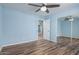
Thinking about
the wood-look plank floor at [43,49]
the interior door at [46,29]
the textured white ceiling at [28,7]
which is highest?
the textured white ceiling at [28,7]

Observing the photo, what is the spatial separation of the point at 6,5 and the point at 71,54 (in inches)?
61.9

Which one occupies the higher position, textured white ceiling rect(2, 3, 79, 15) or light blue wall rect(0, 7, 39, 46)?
textured white ceiling rect(2, 3, 79, 15)

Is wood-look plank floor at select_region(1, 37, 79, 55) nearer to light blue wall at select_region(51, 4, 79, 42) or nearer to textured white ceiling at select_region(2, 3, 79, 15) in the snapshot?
light blue wall at select_region(51, 4, 79, 42)

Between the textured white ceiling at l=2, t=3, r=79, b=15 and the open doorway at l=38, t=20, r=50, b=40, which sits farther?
the open doorway at l=38, t=20, r=50, b=40

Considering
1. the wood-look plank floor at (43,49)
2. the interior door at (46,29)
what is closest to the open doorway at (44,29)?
the interior door at (46,29)

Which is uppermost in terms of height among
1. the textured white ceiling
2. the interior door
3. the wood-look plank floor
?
the textured white ceiling

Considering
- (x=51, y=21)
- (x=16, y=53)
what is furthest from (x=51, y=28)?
(x=16, y=53)

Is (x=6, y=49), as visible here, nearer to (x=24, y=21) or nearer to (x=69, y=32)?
(x=24, y=21)

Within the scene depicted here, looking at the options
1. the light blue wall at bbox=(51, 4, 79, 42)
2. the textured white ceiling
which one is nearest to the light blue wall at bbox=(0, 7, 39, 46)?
the textured white ceiling

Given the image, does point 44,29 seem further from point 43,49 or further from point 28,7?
point 28,7

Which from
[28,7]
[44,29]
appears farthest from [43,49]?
[28,7]

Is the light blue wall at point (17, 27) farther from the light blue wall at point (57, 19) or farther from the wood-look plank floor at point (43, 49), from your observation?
the light blue wall at point (57, 19)

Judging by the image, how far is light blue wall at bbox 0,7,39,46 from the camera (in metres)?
1.80

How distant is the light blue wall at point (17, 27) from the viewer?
1.80 metres
